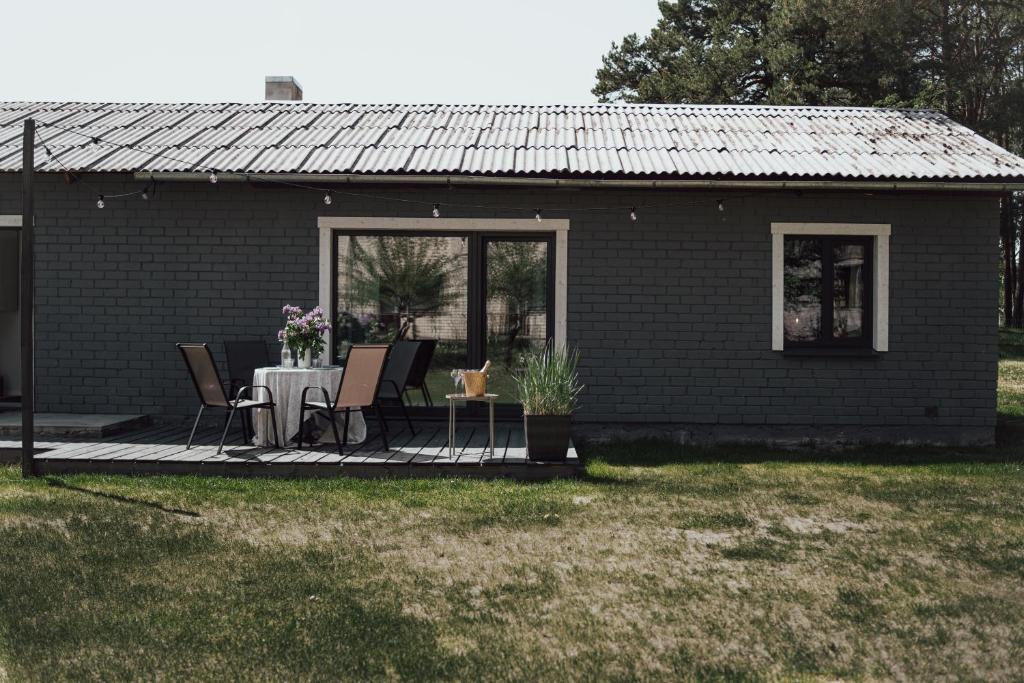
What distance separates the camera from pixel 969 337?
336 inches

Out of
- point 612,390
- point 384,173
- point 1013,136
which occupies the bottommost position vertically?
point 612,390

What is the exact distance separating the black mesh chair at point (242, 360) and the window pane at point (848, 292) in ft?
17.6

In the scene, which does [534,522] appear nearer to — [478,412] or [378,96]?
[478,412]

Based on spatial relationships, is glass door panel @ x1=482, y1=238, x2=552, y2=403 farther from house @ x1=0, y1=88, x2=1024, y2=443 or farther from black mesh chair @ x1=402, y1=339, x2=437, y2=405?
black mesh chair @ x1=402, y1=339, x2=437, y2=405

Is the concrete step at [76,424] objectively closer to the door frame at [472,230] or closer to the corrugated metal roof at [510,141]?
the door frame at [472,230]

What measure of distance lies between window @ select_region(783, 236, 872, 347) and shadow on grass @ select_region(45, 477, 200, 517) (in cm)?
564

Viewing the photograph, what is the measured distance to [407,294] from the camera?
8742 mm

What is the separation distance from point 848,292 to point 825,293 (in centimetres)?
24

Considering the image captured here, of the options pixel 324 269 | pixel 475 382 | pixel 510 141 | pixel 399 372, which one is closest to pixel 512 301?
pixel 399 372

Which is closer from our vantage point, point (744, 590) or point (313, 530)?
point (744, 590)

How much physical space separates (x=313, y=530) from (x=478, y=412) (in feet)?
12.6

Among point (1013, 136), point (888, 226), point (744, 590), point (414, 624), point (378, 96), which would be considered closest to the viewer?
point (414, 624)

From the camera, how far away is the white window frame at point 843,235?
8469 mm

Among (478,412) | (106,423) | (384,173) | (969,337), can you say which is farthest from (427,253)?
(969,337)
